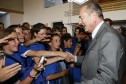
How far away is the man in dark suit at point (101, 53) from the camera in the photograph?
146 centimetres

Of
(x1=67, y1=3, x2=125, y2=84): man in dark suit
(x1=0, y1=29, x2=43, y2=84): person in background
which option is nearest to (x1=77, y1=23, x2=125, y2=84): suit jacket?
(x1=67, y1=3, x2=125, y2=84): man in dark suit

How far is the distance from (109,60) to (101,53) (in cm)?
11

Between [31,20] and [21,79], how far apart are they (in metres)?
8.99

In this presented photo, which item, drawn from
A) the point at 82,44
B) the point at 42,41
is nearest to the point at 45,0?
the point at 82,44

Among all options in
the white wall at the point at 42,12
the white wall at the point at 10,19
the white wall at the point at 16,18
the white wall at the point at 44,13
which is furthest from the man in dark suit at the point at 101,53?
the white wall at the point at 16,18

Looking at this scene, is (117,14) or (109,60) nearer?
(109,60)

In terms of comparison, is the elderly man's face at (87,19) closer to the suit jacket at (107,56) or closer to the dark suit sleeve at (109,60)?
the suit jacket at (107,56)

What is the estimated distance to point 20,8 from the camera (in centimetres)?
1094

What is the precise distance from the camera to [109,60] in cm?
146

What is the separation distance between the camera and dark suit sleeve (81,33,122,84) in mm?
1447

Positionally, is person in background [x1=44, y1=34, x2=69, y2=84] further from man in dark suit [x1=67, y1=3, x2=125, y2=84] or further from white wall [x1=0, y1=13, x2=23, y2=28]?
white wall [x1=0, y1=13, x2=23, y2=28]

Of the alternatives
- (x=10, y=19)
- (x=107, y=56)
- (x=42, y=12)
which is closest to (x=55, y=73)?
(x=107, y=56)

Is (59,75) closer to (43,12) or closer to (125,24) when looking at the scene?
(125,24)

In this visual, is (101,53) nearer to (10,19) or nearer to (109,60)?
(109,60)
